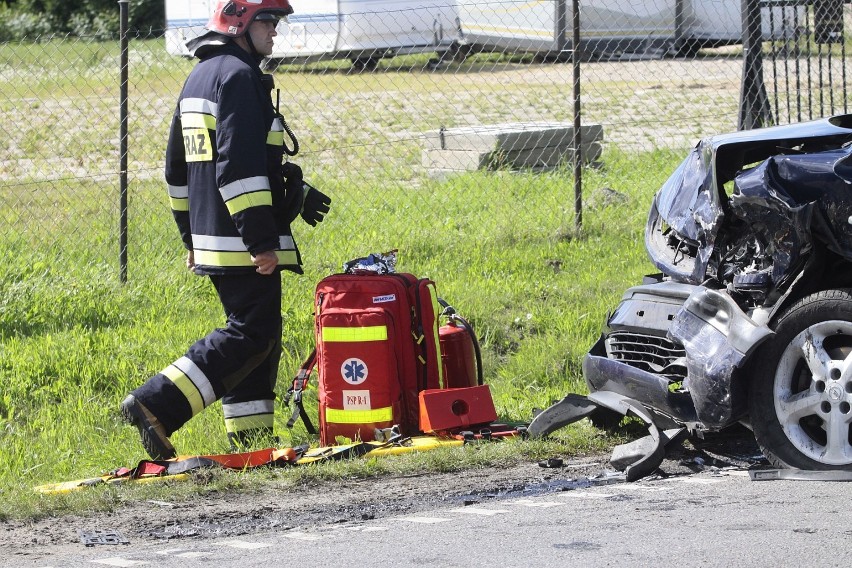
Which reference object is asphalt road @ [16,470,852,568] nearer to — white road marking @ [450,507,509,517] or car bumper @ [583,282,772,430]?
white road marking @ [450,507,509,517]

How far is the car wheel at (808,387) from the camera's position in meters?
4.68

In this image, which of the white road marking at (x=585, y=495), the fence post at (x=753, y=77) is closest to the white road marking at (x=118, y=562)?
the white road marking at (x=585, y=495)

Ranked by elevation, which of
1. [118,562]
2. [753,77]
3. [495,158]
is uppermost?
[753,77]

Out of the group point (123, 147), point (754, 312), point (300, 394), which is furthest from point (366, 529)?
point (123, 147)

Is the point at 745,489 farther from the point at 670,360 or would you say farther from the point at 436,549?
the point at 436,549

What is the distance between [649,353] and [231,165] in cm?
198

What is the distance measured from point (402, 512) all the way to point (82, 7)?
98.6ft

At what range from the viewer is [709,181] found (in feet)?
17.4

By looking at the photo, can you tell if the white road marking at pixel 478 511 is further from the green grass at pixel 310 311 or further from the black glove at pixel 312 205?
the black glove at pixel 312 205

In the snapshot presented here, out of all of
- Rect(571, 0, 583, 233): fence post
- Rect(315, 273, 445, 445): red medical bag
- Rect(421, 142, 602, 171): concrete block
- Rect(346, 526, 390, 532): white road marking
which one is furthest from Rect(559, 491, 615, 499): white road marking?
Rect(421, 142, 602, 171): concrete block

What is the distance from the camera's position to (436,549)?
4.17 metres

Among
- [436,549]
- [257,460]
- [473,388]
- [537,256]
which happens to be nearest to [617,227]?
[537,256]

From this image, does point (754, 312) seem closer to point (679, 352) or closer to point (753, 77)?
point (679, 352)

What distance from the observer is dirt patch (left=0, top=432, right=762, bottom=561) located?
4.66 metres
